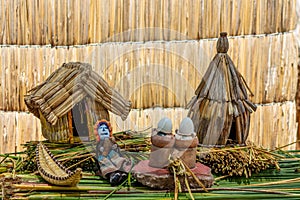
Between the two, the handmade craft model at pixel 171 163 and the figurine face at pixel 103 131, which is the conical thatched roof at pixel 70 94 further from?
the handmade craft model at pixel 171 163

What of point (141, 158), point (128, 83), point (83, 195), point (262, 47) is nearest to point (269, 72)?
point (262, 47)

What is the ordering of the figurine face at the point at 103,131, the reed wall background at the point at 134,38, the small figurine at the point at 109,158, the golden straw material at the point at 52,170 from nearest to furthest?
the golden straw material at the point at 52,170, the small figurine at the point at 109,158, the figurine face at the point at 103,131, the reed wall background at the point at 134,38

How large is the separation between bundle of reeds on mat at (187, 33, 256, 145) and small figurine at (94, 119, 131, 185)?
1.03 ft

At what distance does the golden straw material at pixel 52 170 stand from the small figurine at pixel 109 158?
0.13 metres

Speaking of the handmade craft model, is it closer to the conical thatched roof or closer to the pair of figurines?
the pair of figurines

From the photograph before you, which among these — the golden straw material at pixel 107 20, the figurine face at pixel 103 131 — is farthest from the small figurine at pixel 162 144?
the golden straw material at pixel 107 20

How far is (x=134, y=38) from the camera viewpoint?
2922mm

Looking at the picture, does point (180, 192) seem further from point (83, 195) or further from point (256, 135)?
point (256, 135)

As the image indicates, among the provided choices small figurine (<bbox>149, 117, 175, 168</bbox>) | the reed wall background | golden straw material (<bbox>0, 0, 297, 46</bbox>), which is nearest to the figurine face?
small figurine (<bbox>149, 117, 175, 168</bbox>)

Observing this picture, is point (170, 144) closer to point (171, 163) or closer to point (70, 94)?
point (171, 163)

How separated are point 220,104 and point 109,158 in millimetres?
417

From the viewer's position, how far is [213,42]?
300 cm

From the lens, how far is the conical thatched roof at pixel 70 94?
5.55ft

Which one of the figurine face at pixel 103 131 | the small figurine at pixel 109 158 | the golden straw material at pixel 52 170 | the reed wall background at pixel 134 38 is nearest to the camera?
the golden straw material at pixel 52 170
